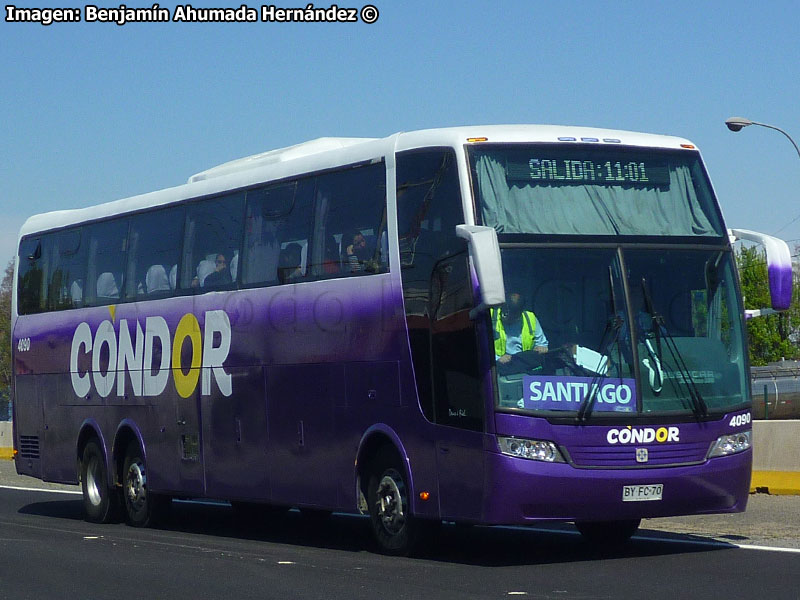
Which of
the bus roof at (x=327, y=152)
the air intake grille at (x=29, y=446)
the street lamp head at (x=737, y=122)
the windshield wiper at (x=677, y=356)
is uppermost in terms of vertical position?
the street lamp head at (x=737, y=122)

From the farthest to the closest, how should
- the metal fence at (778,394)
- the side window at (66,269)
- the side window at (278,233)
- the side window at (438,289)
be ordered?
the metal fence at (778,394)
the side window at (66,269)
the side window at (278,233)
the side window at (438,289)

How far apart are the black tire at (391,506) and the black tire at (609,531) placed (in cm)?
188

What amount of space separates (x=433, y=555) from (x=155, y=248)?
6447 millimetres

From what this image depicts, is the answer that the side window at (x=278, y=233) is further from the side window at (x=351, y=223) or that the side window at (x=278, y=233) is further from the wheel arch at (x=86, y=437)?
the wheel arch at (x=86, y=437)

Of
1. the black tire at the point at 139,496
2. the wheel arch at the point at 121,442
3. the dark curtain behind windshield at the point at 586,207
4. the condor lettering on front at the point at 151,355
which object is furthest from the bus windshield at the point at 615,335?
the wheel arch at the point at 121,442

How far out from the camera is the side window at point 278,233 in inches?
595

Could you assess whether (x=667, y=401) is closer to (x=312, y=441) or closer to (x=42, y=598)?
(x=312, y=441)

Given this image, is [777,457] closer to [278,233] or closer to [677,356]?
[677,356]

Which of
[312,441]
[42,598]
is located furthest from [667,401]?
[42,598]

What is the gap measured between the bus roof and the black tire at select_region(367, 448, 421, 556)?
288 cm

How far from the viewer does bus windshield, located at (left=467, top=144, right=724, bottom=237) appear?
12633 millimetres

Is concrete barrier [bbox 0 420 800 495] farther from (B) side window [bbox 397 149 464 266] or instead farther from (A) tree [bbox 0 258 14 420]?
(A) tree [bbox 0 258 14 420]

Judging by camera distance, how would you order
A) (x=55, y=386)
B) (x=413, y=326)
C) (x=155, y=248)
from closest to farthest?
1. (x=413, y=326)
2. (x=155, y=248)
3. (x=55, y=386)

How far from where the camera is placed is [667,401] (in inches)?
492
